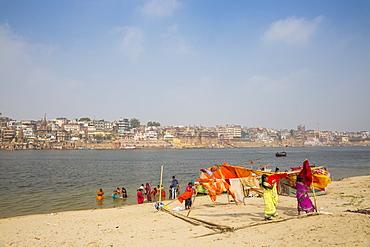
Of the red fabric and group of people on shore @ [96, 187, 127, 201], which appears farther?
group of people on shore @ [96, 187, 127, 201]

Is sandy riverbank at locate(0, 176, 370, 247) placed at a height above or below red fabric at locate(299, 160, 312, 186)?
below

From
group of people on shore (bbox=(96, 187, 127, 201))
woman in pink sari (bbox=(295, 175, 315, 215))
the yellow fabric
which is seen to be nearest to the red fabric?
woman in pink sari (bbox=(295, 175, 315, 215))

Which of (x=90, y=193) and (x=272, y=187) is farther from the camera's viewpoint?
(x=90, y=193)

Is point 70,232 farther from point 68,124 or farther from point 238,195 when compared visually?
point 68,124

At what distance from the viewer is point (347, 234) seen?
21.5 feet

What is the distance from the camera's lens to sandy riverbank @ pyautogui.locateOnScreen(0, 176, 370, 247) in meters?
6.64

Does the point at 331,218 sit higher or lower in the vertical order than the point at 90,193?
higher

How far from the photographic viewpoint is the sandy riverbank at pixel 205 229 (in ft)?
21.8

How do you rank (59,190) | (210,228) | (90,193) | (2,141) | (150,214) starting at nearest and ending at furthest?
1. (210,228)
2. (150,214)
3. (90,193)
4. (59,190)
5. (2,141)

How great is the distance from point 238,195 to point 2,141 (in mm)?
142051

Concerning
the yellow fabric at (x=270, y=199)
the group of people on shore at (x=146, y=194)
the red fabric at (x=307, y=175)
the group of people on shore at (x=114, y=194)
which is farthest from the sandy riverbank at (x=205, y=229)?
the group of people on shore at (x=114, y=194)

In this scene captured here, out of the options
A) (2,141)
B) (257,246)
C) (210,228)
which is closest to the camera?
(257,246)

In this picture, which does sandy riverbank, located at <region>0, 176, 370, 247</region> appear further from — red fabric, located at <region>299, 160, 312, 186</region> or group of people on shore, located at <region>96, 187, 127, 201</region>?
group of people on shore, located at <region>96, 187, 127, 201</region>

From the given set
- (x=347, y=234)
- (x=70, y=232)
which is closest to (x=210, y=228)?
(x=347, y=234)
